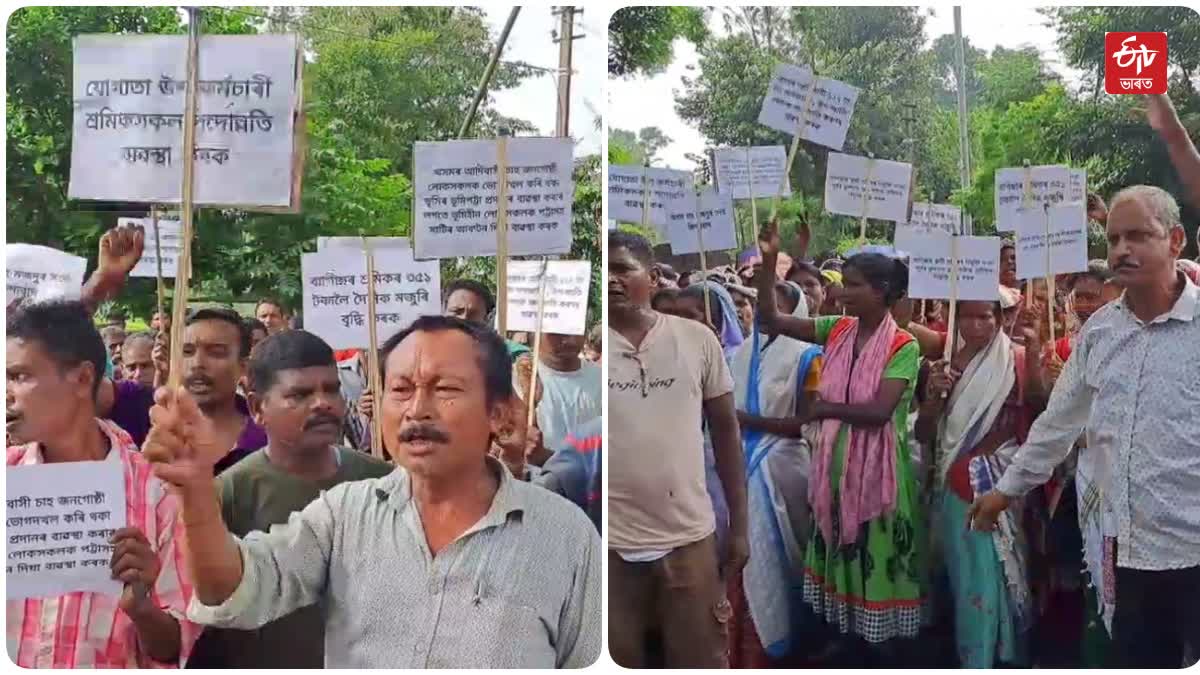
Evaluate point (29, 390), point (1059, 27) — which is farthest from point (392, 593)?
point (1059, 27)

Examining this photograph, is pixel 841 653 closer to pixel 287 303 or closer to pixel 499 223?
pixel 499 223

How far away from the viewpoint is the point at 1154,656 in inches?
122

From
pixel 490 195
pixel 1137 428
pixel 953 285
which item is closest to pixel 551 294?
pixel 490 195

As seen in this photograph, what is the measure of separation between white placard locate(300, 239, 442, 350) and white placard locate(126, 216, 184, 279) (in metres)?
0.28

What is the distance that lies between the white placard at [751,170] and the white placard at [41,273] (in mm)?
1491

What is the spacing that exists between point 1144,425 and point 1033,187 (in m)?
0.63

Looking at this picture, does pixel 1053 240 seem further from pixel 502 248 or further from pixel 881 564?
pixel 502 248

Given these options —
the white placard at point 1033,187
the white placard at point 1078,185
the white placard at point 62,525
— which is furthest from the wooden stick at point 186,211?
the white placard at point 1078,185

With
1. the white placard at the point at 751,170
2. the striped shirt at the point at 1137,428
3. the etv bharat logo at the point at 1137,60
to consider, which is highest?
the etv bharat logo at the point at 1137,60

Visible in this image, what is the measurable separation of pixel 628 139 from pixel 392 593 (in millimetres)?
1179

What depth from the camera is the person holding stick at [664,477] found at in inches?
119

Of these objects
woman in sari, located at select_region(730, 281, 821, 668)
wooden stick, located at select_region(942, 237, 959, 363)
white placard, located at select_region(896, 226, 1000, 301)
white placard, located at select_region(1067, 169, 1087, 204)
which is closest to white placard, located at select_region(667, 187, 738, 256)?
woman in sari, located at select_region(730, 281, 821, 668)

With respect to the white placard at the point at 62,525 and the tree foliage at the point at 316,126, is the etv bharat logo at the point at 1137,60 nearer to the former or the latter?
the tree foliage at the point at 316,126

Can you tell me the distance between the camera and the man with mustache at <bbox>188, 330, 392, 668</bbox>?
Result: 294cm
